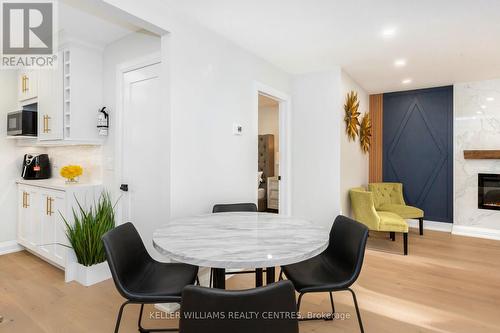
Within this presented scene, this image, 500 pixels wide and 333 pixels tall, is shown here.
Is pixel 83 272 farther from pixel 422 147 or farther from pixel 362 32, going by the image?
pixel 422 147

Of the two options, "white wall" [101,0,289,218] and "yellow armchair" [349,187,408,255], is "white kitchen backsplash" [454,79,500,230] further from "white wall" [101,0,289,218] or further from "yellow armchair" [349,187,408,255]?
"white wall" [101,0,289,218]

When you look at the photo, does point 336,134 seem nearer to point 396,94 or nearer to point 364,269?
point 364,269

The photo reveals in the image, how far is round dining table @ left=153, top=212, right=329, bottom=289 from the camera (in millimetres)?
1229

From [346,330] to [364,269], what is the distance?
1254 millimetres

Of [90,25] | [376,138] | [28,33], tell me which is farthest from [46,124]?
[376,138]

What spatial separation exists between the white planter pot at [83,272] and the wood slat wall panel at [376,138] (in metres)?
4.68

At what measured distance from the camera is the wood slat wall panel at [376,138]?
531cm

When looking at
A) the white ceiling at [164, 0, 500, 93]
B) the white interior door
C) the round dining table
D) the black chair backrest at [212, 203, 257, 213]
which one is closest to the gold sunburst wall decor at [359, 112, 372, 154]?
the white ceiling at [164, 0, 500, 93]

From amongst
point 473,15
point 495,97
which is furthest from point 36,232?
point 495,97

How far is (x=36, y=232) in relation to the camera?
3.21 meters

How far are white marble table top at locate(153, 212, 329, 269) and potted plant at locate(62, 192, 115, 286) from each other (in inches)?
49.8

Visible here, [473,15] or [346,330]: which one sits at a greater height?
[473,15]

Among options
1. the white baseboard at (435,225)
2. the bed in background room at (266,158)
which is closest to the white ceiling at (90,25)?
the bed in background room at (266,158)

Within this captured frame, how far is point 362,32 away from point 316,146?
1.58m
